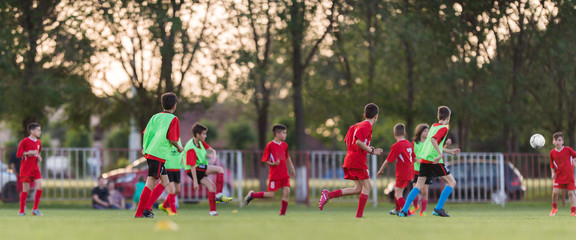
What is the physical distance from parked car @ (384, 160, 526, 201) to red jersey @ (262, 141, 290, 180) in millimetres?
8578

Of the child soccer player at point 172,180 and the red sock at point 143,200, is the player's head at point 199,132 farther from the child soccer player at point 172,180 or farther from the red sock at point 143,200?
the red sock at point 143,200

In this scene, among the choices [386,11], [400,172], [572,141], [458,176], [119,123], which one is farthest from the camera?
[119,123]

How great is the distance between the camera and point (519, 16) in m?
25.9

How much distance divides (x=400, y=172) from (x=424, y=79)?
12926 millimetres

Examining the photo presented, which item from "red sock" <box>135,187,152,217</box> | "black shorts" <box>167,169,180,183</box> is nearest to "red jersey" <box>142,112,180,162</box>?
"red sock" <box>135,187,152,217</box>

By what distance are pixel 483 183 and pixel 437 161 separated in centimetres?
914

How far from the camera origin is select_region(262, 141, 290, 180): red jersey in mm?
15547

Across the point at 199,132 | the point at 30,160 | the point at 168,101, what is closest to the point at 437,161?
the point at 199,132

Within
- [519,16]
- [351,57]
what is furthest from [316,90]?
[519,16]

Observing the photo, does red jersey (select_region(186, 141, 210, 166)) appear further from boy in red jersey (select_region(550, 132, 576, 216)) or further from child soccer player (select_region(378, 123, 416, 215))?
boy in red jersey (select_region(550, 132, 576, 216))

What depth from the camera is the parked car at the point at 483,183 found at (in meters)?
23.7

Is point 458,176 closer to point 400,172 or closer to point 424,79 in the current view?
point 424,79

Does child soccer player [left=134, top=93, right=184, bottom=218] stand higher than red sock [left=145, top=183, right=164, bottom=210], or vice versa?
child soccer player [left=134, top=93, right=184, bottom=218]

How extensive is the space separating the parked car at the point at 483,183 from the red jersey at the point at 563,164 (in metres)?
7.11
